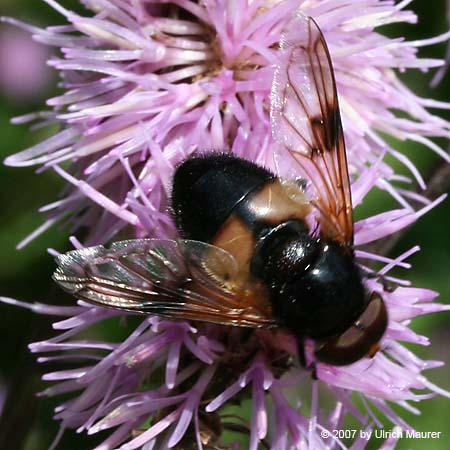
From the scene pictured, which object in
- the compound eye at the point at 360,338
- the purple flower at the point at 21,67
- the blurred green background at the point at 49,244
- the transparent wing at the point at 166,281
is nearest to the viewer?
the transparent wing at the point at 166,281

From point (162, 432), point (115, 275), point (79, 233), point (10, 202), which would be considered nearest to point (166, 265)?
point (115, 275)

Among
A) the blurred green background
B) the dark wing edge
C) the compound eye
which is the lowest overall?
the blurred green background

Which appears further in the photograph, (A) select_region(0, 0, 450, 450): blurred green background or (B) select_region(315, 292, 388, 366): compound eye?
(A) select_region(0, 0, 450, 450): blurred green background

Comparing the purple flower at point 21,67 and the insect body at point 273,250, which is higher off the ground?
the insect body at point 273,250

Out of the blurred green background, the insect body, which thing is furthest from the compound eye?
the blurred green background

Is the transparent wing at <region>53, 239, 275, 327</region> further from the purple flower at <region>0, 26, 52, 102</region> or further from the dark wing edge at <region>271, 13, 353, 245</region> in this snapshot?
the purple flower at <region>0, 26, 52, 102</region>

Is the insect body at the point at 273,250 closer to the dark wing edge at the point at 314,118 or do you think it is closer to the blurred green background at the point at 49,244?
the dark wing edge at the point at 314,118

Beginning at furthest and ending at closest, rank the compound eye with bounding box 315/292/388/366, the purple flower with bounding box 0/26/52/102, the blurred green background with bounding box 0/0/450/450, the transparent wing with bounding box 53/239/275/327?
1. the purple flower with bounding box 0/26/52/102
2. the blurred green background with bounding box 0/0/450/450
3. the compound eye with bounding box 315/292/388/366
4. the transparent wing with bounding box 53/239/275/327

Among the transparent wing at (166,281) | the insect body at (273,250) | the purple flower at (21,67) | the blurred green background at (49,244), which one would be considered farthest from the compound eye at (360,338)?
the purple flower at (21,67)

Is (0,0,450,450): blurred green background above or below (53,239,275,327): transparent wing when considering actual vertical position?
below
